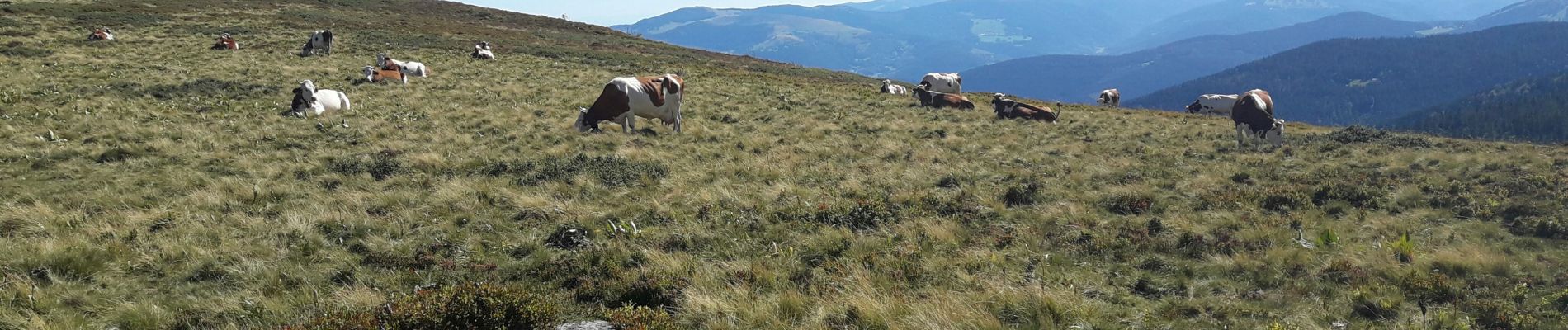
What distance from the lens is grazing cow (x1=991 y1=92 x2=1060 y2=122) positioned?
24.0 meters

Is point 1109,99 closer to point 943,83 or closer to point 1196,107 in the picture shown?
point 1196,107

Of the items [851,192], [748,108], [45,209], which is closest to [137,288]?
[45,209]

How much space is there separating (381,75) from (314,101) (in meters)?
7.01

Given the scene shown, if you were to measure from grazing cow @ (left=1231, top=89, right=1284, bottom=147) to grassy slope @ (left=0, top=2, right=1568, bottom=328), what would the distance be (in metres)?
0.63

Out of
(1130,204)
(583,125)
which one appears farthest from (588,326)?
(583,125)

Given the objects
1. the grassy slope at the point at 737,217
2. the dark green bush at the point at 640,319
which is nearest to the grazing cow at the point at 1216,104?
the grassy slope at the point at 737,217

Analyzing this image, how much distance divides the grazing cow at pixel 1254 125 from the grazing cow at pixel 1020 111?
18.1 feet

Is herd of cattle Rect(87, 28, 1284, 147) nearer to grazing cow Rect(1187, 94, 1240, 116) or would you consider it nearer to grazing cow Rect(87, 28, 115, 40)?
grazing cow Rect(1187, 94, 1240, 116)

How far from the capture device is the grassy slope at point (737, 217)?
19.1ft

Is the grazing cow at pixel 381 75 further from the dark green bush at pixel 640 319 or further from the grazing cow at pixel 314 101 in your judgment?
the dark green bush at pixel 640 319

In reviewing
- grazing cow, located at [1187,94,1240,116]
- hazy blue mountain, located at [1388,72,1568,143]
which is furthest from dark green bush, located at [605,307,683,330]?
hazy blue mountain, located at [1388,72,1568,143]

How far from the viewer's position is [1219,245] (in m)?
7.94

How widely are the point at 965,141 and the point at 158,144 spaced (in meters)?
16.5

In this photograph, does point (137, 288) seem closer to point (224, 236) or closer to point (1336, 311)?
point (224, 236)
